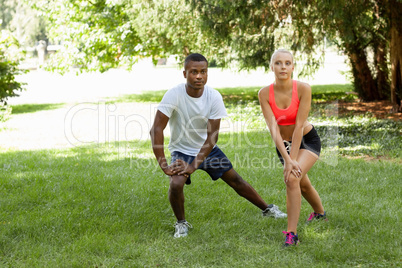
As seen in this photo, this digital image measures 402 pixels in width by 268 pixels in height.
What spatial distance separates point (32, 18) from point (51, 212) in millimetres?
66245

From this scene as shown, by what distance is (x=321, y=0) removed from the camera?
383 inches

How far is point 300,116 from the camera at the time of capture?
4.34 meters

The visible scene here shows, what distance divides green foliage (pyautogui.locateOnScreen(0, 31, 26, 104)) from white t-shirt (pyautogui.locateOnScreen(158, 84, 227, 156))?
1212 centimetres

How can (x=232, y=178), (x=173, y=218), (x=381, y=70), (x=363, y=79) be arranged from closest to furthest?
(x=232, y=178) → (x=173, y=218) → (x=381, y=70) → (x=363, y=79)

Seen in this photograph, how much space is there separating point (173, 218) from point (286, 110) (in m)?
1.74

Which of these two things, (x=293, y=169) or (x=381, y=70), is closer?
(x=293, y=169)

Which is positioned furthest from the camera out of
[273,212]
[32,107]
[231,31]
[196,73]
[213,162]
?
[32,107]

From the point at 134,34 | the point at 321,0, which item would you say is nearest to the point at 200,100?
the point at 321,0

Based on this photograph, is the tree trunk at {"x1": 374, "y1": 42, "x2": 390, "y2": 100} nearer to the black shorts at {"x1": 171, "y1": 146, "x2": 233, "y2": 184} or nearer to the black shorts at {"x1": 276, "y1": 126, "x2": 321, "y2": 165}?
the black shorts at {"x1": 276, "y1": 126, "x2": 321, "y2": 165}

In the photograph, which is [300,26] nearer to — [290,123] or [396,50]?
[396,50]

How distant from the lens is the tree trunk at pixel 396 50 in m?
11.3

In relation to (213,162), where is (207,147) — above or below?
above

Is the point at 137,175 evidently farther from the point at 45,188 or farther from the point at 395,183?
the point at 395,183

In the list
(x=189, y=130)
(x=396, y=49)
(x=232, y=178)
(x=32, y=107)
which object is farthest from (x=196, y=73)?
(x=32, y=107)
